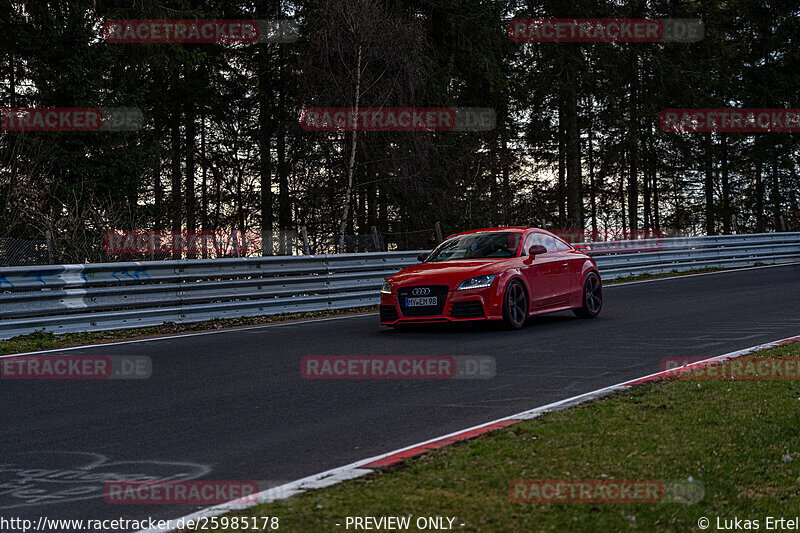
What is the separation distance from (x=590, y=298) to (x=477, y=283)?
283cm

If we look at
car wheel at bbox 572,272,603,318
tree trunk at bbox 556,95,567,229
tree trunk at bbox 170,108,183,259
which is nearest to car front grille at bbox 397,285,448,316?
car wheel at bbox 572,272,603,318

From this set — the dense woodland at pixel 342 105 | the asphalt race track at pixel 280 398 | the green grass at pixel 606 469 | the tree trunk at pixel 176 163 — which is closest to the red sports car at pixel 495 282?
the asphalt race track at pixel 280 398

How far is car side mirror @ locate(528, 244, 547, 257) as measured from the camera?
12.9m

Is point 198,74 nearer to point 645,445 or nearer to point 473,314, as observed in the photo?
point 473,314

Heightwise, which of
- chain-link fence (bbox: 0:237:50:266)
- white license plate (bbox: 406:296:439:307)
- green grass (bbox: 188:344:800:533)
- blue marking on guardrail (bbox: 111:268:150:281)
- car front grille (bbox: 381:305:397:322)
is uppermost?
chain-link fence (bbox: 0:237:50:266)

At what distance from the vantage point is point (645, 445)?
18.5ft

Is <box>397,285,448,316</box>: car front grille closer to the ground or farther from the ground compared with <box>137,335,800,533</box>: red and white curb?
farther from the ground

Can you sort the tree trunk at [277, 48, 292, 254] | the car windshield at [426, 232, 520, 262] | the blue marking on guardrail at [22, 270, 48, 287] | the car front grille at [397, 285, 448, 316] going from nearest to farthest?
1. the car front grille at [397, 285, 448, 316]
2. the blue marking on guardrail at [22, 270, 48, 287]
3. the car windshield at [426, 232, 520, 262]
4. the tree trunk at [277, 48, 292, 254]

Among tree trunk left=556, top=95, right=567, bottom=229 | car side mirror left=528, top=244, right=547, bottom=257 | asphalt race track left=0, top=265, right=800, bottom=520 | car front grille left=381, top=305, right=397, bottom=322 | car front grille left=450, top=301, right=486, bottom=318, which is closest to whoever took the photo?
asphalt race track left=0, top=265, right=800, bottom=520

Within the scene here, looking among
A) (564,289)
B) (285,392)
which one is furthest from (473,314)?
(285,392)

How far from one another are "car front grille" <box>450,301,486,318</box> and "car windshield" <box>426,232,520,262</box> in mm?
1263

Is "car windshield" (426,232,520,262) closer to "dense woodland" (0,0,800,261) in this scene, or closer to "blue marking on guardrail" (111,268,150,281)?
"blue marking on guardrail" (111,268,150,281)

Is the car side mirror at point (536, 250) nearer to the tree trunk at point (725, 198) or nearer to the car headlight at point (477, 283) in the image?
the car headlight at point (477, 283)

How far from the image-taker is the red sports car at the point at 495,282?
11984 mm
